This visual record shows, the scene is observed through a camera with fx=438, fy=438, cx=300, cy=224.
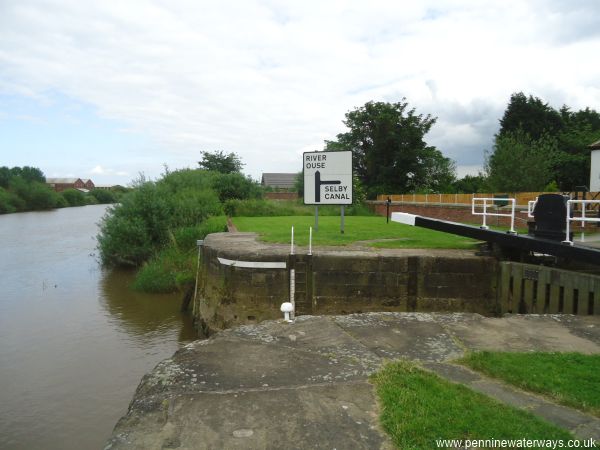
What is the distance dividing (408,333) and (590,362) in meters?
1.69

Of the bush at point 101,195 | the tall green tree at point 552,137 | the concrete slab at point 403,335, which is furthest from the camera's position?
the bush at point 101,195

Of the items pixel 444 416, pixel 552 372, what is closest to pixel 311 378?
pixel 444 416

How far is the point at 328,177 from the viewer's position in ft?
34.3

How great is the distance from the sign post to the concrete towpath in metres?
5.15

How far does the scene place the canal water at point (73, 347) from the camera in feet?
21.0

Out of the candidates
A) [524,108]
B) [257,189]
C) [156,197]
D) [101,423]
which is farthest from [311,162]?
[524,108]

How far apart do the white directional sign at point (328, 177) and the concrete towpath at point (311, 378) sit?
515 cm

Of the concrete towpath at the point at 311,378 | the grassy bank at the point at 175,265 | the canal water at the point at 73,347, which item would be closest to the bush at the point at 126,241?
the canal water at the point at 73,347

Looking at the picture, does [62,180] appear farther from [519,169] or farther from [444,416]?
[444,416]

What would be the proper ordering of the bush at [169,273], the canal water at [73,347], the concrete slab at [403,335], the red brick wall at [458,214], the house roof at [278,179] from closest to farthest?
the concrete slab at [403,335] → the canal water at [73,347] → the bush at [169,273] → the red brick wall at [458,214] → the house roof at [278,179]

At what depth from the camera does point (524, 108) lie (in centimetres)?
3500

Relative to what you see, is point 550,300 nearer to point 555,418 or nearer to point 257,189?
point 555,418

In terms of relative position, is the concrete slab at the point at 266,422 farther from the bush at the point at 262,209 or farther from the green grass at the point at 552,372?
the bush at the point at 262,209

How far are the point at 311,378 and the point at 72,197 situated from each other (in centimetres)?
7741
